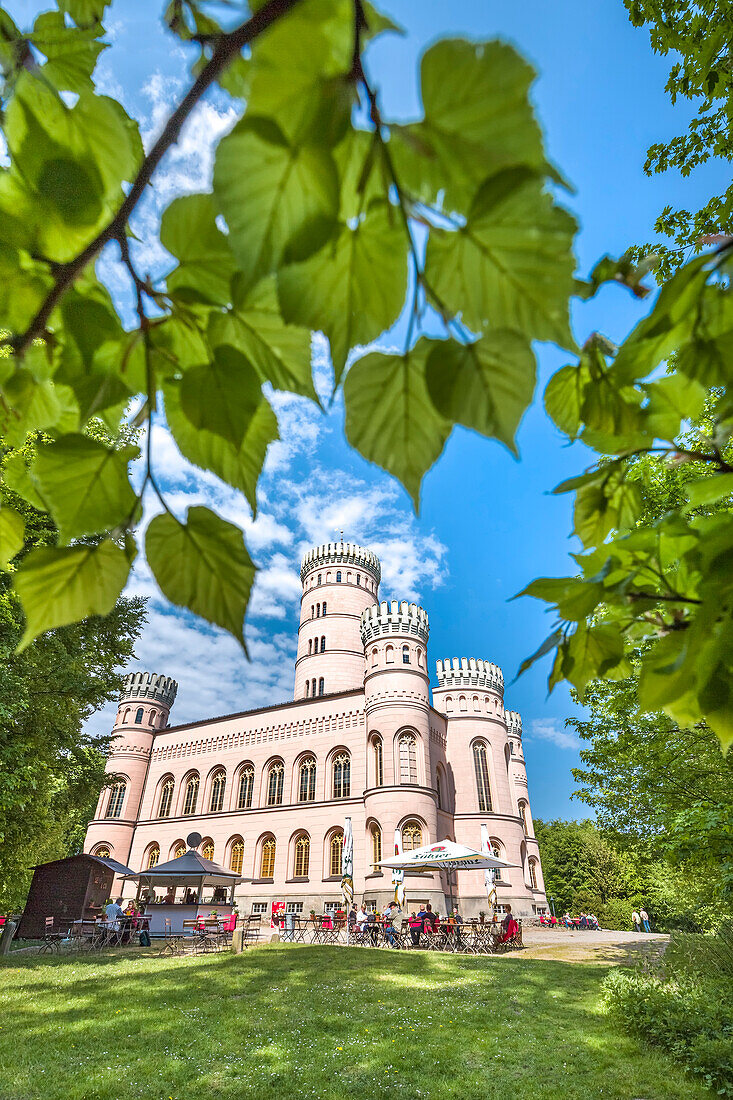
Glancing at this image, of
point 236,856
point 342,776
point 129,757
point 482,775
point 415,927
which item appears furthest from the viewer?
point 129,757

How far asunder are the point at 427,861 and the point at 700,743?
9428 mm

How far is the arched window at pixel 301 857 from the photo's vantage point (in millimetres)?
24359

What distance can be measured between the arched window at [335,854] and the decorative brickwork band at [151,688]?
13745 mm

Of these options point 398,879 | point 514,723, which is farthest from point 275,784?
point 514,723

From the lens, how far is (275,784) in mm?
26828

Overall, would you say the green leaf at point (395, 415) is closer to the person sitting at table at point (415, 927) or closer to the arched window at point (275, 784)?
the person sitting at table at point (415, 927)

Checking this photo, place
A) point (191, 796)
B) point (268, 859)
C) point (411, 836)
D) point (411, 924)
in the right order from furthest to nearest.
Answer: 1. point (191, 796)
2. point (268, 859)
3. point (411, 836)
4. point (411, 924)

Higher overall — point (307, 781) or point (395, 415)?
point (307, 781)

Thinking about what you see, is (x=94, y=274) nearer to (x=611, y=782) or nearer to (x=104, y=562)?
(x=104, y=562)

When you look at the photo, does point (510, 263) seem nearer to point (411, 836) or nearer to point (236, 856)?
point (411, 836)

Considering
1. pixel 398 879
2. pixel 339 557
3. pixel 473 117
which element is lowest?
pixel 473 117

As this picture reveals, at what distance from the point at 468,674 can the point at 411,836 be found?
31.4ft

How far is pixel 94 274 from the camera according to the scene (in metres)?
0.61

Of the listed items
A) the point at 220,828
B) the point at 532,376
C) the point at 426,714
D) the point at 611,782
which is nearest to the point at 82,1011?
the point at 611,782
